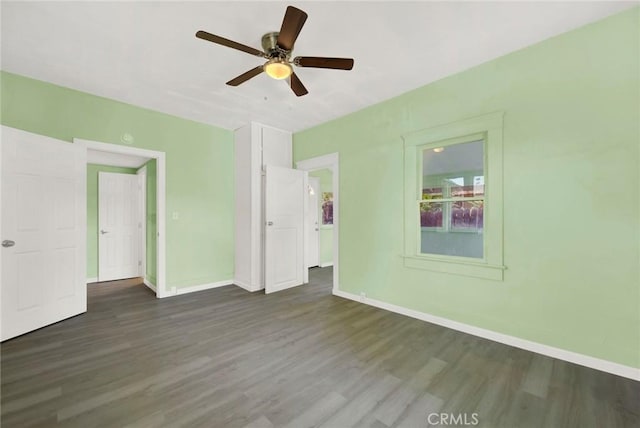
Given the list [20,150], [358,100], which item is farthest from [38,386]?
[358,100]

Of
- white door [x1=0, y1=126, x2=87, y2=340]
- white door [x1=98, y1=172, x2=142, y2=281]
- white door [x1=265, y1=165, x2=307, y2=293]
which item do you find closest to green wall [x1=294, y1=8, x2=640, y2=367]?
white door [x1=265, y1=165, x2=307, y2=293]

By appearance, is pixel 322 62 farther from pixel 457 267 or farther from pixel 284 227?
pixel 284 227

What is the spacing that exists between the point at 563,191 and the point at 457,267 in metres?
1.16

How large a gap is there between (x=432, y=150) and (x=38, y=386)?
419 centimetres

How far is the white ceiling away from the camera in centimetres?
202

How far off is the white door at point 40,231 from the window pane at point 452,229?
4.26 metres

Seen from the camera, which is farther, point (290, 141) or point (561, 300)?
point (290, 141)

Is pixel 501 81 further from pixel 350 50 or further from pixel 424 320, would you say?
pixel 424 320

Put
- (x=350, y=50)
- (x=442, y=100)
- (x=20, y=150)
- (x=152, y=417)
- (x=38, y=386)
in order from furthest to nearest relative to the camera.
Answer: (x=442, y=100), (x=20, y=150), (x=350, y=50), (x=38, y=386), (x=152, y=417)

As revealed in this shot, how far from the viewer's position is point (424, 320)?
311 cm


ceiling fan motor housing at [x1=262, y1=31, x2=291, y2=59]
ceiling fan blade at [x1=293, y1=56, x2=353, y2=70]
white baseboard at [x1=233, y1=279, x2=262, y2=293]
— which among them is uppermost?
ceiling fan motor housing at [x1=262, y1=31, x2=291, y2=59]

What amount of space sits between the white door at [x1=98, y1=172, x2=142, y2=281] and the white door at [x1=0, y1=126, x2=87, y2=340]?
2081mm

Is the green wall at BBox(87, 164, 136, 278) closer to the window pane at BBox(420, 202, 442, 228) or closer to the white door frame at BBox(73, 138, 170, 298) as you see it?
the white door frame at BBox(73, 138, 170, 298)

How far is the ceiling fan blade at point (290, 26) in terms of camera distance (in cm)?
166
